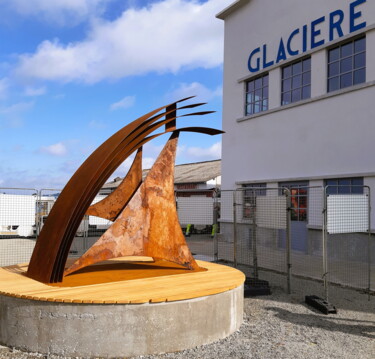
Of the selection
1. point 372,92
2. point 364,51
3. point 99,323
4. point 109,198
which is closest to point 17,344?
point 99,323

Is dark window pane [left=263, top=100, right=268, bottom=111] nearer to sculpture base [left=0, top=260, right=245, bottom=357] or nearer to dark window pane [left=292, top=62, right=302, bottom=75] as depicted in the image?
dark window pane [left=292, top=62, right=302, bottom=75]

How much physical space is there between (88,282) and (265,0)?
13.8 meters

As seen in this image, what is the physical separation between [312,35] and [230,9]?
4785 millimetres

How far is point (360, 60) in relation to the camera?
1252cm

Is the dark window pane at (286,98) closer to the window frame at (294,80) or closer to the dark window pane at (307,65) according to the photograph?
the window frame at (294,80)

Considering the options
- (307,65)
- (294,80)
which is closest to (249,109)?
(294,80)

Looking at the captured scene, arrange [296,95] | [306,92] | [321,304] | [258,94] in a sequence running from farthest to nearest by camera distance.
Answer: [258,94] → [296,95] → [306,92] → [321,304]

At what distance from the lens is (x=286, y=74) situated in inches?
595

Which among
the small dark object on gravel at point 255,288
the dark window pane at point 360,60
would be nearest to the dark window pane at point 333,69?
the dark window pane at point 360,60

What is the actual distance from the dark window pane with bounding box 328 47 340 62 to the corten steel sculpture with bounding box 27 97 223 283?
792 centimetres

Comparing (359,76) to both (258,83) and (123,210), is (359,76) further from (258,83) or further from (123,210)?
(123,210)

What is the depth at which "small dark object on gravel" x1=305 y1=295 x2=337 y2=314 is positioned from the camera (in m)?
6.66

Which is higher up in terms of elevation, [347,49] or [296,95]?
[347,49]

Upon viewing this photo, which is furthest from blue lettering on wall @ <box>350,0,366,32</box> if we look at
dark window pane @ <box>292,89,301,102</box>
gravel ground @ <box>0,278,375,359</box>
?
gravel ground @ <box>0,278,375,359</box>
